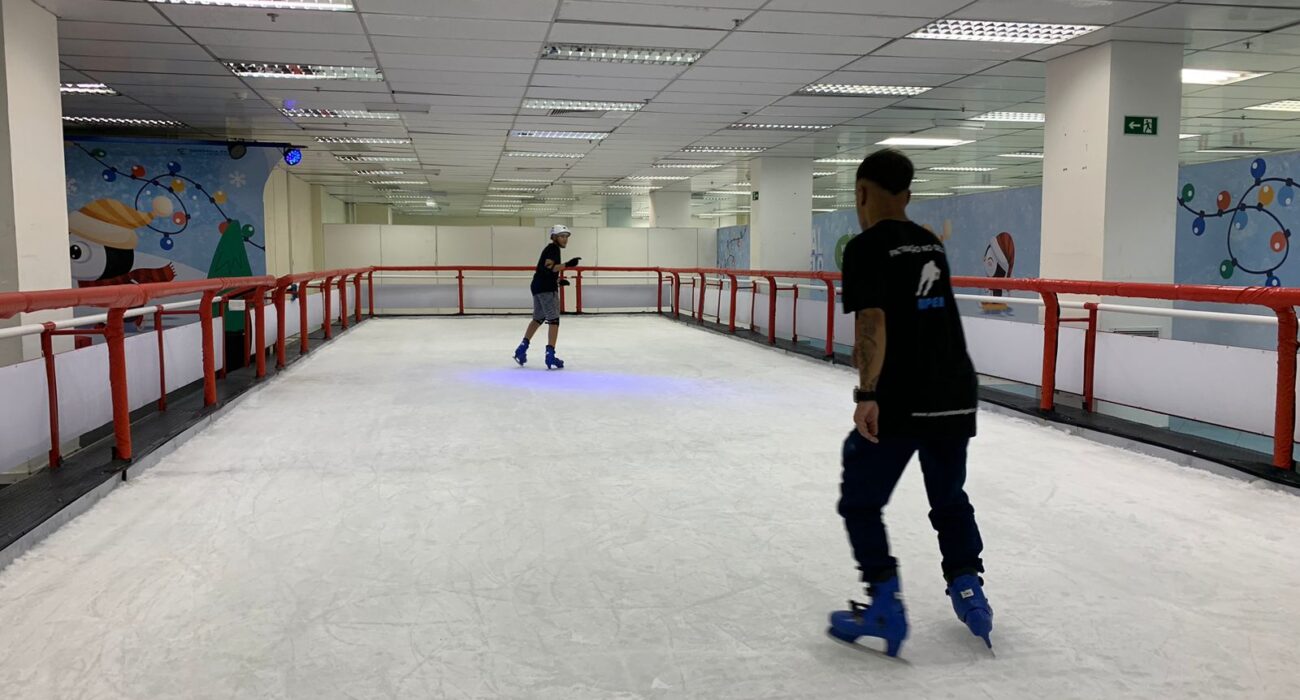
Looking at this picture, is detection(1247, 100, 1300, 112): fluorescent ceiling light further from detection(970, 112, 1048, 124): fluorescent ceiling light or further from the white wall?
the white wall

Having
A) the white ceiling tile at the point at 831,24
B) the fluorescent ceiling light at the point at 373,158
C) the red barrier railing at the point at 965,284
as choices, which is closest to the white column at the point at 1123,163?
the white ceiling tile at the point at 831,24

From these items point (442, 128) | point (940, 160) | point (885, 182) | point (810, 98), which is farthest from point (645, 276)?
point (885, 182)

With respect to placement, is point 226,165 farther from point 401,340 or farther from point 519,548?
point 519,548

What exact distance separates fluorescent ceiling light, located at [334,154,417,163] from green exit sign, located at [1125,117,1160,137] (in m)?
11.2

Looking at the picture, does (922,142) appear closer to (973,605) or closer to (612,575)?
(612,575)

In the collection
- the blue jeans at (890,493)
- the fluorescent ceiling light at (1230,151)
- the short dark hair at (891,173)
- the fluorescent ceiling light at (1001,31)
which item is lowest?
the blue jeans at (890,493)

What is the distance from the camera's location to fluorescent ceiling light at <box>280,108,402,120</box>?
10.6 meters

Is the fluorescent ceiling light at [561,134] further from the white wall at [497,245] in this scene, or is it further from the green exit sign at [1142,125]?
the green exit sign at [1142,125]

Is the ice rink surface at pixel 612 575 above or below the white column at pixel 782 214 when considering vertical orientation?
below

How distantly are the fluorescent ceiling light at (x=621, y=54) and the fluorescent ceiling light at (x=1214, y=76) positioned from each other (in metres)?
4.83

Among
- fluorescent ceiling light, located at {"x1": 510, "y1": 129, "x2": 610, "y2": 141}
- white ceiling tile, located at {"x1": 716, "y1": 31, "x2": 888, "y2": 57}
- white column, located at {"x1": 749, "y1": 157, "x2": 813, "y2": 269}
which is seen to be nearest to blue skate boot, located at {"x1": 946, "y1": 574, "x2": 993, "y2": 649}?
white ceiling tile, located at {"x1": 716, "y1": 31, "x2": 888, "y2": 57}

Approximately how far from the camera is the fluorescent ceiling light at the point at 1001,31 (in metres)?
6.88

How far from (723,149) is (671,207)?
307 inches

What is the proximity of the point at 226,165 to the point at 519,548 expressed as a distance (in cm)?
1109
